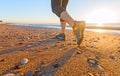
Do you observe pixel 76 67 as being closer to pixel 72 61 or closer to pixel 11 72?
pixel 72 61

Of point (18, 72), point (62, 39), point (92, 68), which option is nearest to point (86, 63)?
point (92, 68)

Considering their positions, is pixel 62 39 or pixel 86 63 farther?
pixel 62 39

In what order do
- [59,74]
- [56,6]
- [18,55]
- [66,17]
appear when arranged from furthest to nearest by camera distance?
[56,6] → [66,17] → [18,55] → [59,74]

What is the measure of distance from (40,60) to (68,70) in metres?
0.48

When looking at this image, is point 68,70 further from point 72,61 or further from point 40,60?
point 40,60

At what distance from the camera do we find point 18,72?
207cm

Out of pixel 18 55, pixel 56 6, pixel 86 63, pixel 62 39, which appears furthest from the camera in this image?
pixel 62 39

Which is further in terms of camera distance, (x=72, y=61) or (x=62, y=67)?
(x=72, y=61)

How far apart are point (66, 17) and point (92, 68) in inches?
47.9

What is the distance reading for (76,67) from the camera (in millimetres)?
2244

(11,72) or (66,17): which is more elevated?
(66,17)

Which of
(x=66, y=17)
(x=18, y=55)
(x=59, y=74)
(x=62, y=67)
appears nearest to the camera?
(x=59, y=74)

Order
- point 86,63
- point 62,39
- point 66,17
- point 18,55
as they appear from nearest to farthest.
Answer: point 86,63
point 18,55
point 66,17
point 62,39

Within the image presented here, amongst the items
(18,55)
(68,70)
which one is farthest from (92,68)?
(18,55)
